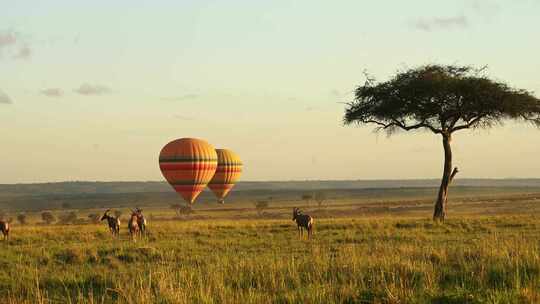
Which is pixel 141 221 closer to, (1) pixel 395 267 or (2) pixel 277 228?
(2) pixel 277 228

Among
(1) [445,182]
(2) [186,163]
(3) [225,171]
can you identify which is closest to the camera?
(1) [445,182]

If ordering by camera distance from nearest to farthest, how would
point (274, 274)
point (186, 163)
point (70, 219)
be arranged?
point (274, 274), point (186, 163), point (70, 219)

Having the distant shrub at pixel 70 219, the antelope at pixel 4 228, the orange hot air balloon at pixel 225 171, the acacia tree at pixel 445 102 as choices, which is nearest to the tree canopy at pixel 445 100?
the acacia tree at pixel 445 102

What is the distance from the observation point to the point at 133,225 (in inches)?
1232

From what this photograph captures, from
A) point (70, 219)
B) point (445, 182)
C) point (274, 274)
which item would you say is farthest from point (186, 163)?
point (274, 274)

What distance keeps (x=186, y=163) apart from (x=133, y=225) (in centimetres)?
3791

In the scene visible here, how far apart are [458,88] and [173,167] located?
35.5 m

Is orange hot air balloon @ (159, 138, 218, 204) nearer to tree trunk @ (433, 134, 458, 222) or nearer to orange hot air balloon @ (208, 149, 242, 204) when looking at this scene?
orange hot air balloon @ (208, 149, 242, 204)

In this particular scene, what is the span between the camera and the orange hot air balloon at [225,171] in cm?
8519

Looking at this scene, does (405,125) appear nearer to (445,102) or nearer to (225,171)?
(445,102)

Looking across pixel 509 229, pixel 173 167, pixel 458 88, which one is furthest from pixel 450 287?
pixel 173 167

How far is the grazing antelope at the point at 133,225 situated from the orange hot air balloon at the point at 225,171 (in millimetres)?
52227

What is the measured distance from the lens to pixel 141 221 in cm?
3272

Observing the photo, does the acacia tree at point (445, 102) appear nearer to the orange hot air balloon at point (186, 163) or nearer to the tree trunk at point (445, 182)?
the tree trunk at point (445, 182)
